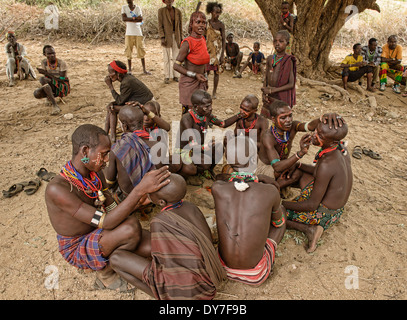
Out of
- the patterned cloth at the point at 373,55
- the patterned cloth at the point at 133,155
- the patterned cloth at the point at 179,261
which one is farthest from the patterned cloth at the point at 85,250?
the patterned cloth at the point at 373,55

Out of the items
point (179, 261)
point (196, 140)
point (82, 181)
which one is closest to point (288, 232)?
point (179, 261)

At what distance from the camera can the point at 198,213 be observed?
205 cm

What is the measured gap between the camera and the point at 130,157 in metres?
2.62

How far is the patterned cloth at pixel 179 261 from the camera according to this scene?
1854 millimetres

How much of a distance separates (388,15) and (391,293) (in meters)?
12.9

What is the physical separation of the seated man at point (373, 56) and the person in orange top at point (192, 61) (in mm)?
4963

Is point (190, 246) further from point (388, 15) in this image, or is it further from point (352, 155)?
point (388, 15)

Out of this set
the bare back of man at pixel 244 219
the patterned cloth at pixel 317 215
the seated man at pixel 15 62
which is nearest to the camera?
the bare back of man at pixel 244 219

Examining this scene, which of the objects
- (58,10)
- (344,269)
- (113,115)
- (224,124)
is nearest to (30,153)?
(113,115)

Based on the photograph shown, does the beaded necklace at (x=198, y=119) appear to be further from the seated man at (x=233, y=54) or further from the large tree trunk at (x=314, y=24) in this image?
the seated man at (x=233, y=54)

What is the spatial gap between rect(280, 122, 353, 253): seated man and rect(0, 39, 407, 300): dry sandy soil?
16cm

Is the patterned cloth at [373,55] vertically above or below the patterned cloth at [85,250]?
above

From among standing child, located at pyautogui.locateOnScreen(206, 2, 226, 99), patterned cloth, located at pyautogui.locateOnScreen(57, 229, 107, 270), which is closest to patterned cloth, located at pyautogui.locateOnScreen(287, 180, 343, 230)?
patterned cloth, located at pyautogui.locateOnScreen(57, 229, 107, 270)

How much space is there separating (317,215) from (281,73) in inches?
80.7
